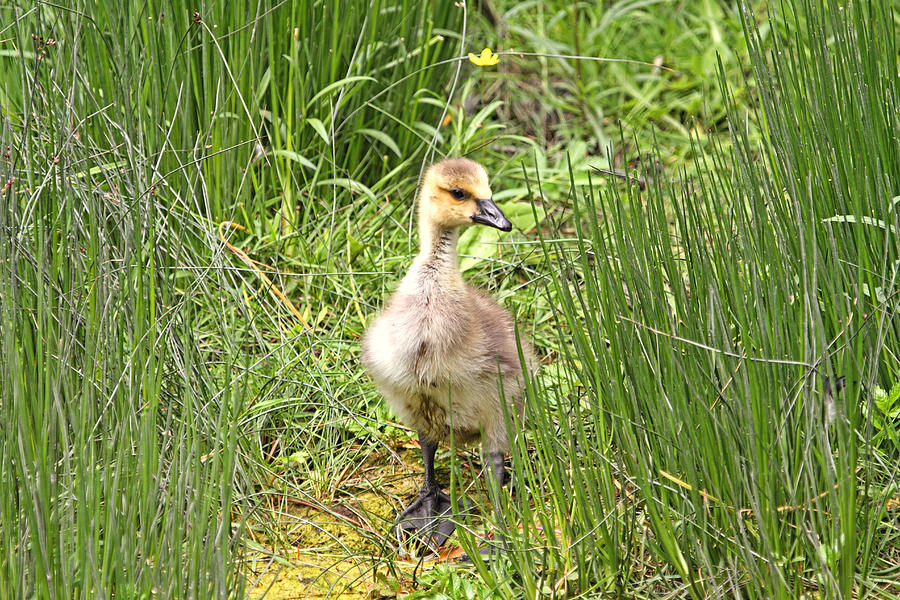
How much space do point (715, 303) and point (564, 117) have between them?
10.6ft

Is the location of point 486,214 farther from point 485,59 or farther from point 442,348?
point 485,59

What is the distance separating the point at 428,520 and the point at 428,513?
0.07 metres

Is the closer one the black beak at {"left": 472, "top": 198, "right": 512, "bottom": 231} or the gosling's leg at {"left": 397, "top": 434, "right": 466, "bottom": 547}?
the gosling's leg at {"left": 397, "top": 434, "right": 466, "bottom": 547}

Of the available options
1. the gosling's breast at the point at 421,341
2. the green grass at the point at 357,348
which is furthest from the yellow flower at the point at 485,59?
the gosling's breast at the point at 421,341

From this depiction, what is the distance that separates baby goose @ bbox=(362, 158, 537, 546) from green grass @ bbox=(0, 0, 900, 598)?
163mm

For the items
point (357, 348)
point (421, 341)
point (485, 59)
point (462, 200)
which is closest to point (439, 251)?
point (462, 200)

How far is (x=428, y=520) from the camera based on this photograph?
2.93 meters

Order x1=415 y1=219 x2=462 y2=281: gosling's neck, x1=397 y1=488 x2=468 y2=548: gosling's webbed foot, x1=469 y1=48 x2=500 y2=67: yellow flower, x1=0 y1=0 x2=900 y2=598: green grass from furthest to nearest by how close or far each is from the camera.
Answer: x1=469 y1=48 x2=500 y2=67: yellow flower
x1=415 y1=219 x2=462 y2=281: gosling's neck
x1=397 y1=488 x2=468 y2=548: gosling's webbed foot
x1=0 y1=0 x2=900 y2=598: green grass

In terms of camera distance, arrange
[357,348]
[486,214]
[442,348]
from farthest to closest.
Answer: [357,348], [486,214], [442,348]

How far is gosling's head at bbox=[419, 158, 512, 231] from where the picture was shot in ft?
9.90

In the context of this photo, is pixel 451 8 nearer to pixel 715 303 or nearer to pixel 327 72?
pixel 327 72

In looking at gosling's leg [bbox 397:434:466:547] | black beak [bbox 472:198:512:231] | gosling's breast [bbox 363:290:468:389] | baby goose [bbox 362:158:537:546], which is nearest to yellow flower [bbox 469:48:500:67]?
baby goose [bbox 362:158:537:546]

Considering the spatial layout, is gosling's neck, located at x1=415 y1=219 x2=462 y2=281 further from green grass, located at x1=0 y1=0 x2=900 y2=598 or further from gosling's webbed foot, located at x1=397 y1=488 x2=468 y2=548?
gosling's webbed foot, located at x1=397 y1=488 x2=468 y2=548

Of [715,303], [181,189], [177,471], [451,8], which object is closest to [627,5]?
[451,8]
